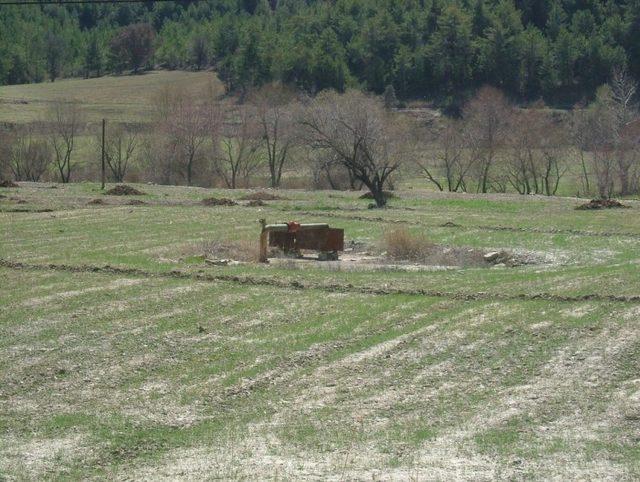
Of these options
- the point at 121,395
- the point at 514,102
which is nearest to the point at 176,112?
the point at 514,102

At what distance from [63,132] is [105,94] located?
53.6 meters

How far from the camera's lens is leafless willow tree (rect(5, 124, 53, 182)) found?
262ft

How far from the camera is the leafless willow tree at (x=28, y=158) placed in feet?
262

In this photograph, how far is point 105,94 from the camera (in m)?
134

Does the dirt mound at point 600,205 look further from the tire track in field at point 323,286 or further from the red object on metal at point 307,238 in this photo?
the tire track in field at point 323,286

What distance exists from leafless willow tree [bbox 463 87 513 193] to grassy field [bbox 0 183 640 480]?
45407 mm

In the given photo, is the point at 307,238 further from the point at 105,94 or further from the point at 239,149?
the point at 105,94

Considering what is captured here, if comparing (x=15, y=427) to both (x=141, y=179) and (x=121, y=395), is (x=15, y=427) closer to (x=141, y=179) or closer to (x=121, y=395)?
(x=121, y=395)

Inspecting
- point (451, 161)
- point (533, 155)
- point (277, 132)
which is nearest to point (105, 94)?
point (277, 132)

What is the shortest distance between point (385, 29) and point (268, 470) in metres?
118

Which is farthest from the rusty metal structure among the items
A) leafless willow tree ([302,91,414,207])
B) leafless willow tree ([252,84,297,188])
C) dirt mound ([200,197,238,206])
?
leafless willow tree ([252,84,297,188])

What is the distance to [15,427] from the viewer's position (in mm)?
13320

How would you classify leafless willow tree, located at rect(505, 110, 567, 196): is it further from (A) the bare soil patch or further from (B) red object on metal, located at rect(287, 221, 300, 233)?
(B) red object on metal, located at rect(287, 221, 300, 233)

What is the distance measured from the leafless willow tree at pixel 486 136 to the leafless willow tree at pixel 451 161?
0.77 meters
